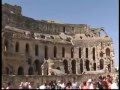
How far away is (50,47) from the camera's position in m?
63.2

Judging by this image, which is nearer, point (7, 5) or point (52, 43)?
point (52, 43)

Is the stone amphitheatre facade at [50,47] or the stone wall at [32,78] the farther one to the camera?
the stone amphitheatre facade at [50,47]

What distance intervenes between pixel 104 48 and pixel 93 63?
11.3ft

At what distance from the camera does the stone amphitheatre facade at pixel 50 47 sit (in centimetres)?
5578

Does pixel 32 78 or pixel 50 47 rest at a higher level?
pixel 50 47

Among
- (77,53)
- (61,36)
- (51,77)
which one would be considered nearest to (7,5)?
(61,36)

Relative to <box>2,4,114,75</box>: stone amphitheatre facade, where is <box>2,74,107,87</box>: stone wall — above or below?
below

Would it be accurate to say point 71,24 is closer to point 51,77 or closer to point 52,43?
point 52,43

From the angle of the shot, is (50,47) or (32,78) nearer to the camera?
(32,78)

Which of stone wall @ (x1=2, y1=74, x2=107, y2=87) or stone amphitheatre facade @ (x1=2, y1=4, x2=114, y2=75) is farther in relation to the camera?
stone amphitheatre facade @ (x1=2, y1=4, x2=114, y2=75)

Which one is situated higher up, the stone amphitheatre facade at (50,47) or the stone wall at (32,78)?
the stone amphitheatre facade at (50,47)

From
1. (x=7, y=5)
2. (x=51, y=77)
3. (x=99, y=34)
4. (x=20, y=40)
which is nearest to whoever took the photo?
(x=51, y=77)

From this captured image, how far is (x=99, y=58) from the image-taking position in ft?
214

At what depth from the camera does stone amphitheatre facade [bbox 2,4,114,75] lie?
55.8 metres
